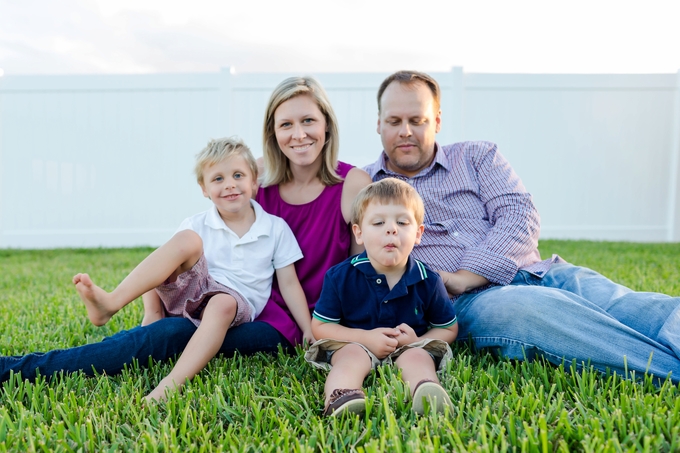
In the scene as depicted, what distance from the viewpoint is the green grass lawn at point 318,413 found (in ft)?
4.77

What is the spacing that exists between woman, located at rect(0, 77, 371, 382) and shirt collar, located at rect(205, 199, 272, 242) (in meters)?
0.19

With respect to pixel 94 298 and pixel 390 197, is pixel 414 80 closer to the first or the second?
pixel 390 197

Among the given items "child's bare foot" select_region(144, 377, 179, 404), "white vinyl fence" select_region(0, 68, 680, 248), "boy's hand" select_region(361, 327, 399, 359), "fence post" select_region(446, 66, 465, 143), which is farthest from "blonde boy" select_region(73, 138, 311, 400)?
"fence post" select_region(446, 66, 465, 143)

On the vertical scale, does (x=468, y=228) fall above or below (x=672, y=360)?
above

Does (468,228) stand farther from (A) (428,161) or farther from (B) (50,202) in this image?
(B) (50,202)

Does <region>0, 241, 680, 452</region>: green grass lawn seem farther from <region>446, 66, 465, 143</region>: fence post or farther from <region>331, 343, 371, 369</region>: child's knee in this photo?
<region>446, 66, 465, 143</region>: fence post

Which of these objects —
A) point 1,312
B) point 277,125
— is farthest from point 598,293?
point 1,312

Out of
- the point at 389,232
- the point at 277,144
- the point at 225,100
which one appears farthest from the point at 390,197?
the point at 225,100

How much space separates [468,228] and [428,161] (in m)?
0.41

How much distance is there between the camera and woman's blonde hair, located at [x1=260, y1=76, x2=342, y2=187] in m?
2.70

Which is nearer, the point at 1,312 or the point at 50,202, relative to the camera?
the point at 1,312

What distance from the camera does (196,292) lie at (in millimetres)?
2354

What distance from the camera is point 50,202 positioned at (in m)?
7.23

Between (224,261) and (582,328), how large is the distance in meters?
1.52
